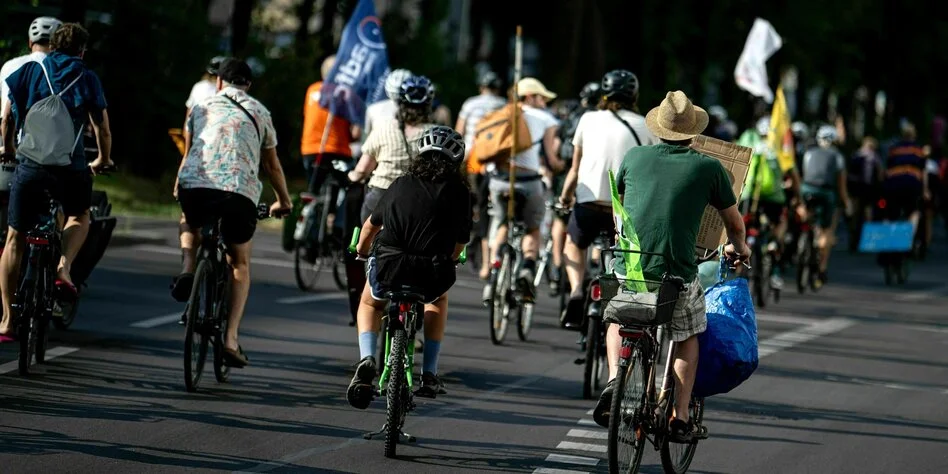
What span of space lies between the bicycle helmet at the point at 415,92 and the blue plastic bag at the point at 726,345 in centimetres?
325


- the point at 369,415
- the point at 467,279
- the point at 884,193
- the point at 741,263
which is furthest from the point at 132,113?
the point at 741,263

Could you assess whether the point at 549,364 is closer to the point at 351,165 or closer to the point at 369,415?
the point at 369,415

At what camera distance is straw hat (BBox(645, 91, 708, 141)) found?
8.54 metres

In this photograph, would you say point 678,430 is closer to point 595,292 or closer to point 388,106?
point 595,292

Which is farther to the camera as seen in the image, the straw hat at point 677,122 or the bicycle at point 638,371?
the straw hat at point 677,122

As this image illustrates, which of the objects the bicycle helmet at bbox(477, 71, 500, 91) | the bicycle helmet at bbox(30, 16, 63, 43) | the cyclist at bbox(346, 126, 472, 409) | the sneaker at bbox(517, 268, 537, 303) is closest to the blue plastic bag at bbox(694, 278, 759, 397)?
the cyclist at bbox(346, 126, 472, 409)

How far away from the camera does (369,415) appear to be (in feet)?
33.3

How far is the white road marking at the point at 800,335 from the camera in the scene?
15.5 metres

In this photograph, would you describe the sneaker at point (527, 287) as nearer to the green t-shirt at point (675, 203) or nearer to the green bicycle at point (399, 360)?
the green bicycle at point (399, 360)

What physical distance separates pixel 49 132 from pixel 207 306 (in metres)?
1.38

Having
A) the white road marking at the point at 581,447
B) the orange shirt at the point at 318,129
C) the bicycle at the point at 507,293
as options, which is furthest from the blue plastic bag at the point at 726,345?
the orange shirt at the point at 318,129

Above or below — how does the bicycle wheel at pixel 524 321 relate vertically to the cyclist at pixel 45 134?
below

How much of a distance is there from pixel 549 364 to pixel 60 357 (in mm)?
3497

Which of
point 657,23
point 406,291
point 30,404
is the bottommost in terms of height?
point 30,404
